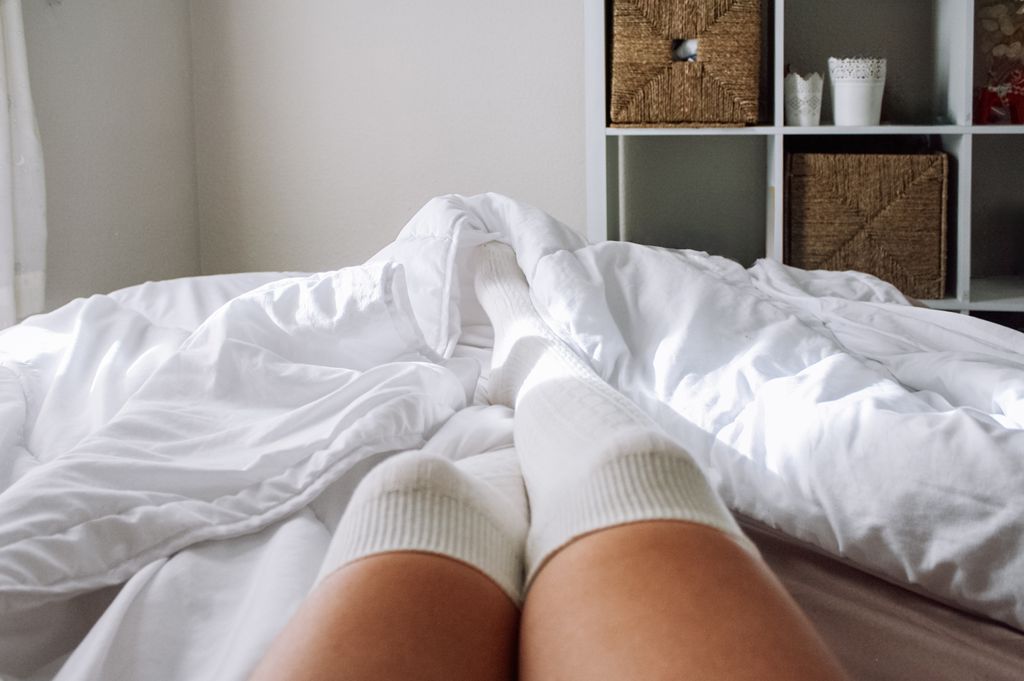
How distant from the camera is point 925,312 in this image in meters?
1.46

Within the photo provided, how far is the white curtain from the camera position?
7.47 feet

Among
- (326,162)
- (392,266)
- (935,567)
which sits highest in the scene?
(326,162)

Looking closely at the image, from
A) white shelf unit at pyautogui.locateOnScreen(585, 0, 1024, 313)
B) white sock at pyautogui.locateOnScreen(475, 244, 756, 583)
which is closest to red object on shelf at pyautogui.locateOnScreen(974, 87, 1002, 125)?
white shelf unit at pyautogui.locateOnScreen(585, 0, 1024, 313)

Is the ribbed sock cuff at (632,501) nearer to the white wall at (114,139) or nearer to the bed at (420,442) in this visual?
the bed at (420,442)

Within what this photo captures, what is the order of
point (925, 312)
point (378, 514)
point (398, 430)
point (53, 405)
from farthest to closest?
point (925, 312), point (53, 405), point (398, 430), point (378, 514)

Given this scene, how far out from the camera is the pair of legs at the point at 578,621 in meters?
0.40

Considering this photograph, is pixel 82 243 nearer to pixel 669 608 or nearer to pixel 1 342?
pixel 1 342

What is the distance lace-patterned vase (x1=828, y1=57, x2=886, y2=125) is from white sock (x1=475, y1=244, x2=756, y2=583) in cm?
172

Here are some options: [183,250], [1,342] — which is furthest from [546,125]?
[1,342]

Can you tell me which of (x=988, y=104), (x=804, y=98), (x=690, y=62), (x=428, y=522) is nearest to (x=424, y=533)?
(x=428, y=522)

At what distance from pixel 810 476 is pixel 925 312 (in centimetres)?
80

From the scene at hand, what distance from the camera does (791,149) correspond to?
2992mm

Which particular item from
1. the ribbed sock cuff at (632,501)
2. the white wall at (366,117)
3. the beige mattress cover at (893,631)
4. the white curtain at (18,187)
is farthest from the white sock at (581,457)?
the white wall at (366,117)

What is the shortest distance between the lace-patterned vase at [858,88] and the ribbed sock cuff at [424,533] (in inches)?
93.3
